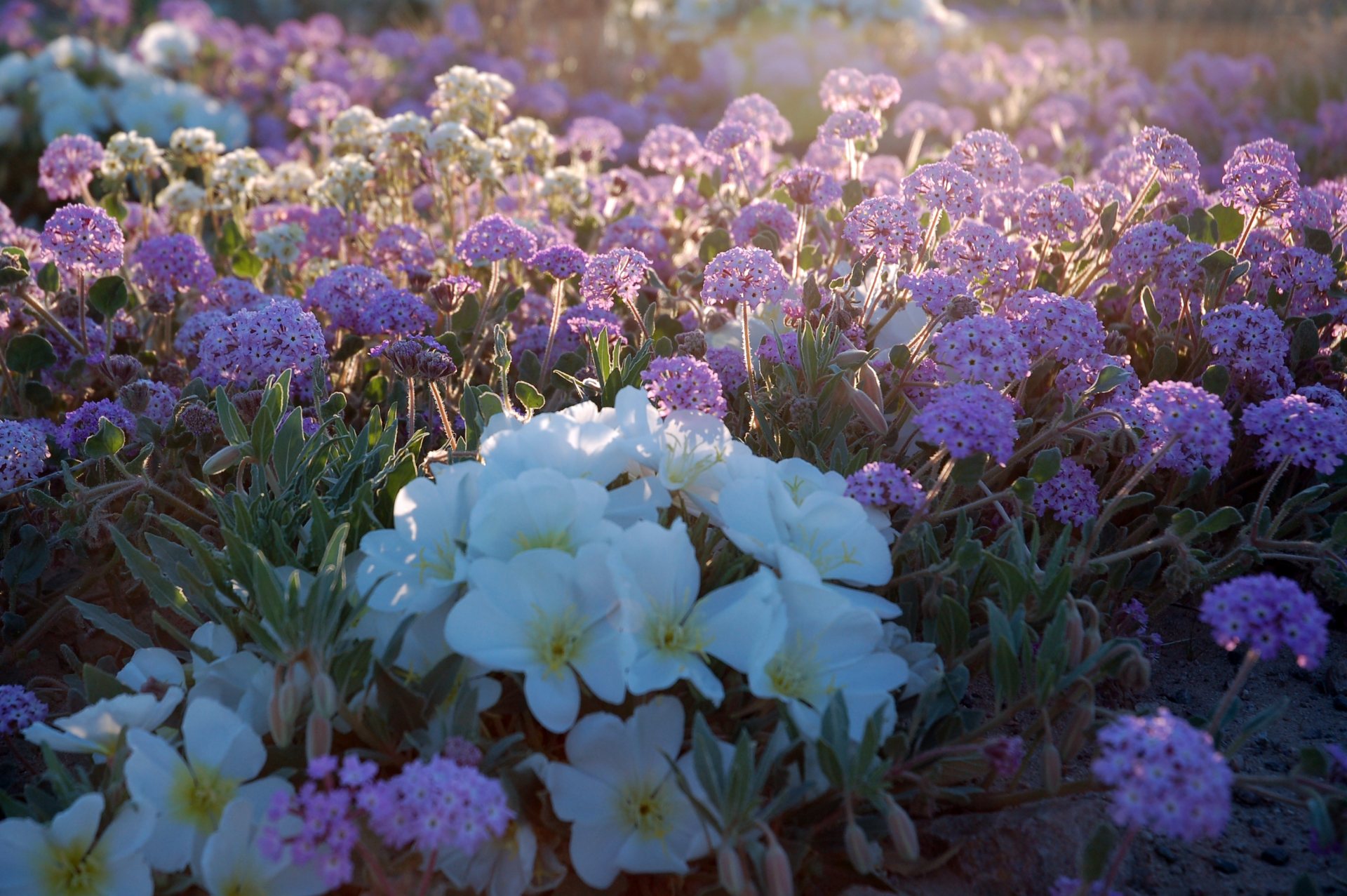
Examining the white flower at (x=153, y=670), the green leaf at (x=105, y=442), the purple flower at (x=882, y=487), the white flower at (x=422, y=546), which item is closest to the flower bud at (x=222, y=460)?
the green leaf at (x=105, y=442)

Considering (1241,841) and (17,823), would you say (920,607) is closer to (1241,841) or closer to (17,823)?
(1241,841)

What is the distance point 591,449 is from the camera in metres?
1.78

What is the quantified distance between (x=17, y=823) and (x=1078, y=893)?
4.57 ft

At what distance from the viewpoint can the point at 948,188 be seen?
2.42 m

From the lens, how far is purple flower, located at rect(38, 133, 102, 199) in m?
3.46

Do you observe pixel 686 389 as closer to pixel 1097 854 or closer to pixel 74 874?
pixel 1097 854

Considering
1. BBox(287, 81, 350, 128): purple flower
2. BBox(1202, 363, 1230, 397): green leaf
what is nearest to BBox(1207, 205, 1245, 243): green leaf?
BBox(1202, 363, 1230, 397): green leaf

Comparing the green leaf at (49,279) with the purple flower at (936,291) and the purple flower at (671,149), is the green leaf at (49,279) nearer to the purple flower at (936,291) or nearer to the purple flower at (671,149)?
the purple flower at (671,149)

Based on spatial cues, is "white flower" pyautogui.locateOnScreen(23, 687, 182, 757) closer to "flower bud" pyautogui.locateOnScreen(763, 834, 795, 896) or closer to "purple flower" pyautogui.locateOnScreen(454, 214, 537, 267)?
"flower bud" pyautogui.locateOnScreen(763, 834, 795, 896)

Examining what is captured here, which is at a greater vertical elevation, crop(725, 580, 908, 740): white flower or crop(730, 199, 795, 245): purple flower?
crop(730, 199, 795, 245): purple flower

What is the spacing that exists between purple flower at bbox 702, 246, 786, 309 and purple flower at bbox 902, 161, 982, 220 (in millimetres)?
475

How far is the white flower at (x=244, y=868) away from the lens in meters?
1.45

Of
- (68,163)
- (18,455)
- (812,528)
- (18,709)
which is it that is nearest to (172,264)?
(68,163)

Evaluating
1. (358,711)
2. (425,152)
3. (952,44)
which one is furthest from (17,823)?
(952,44)
